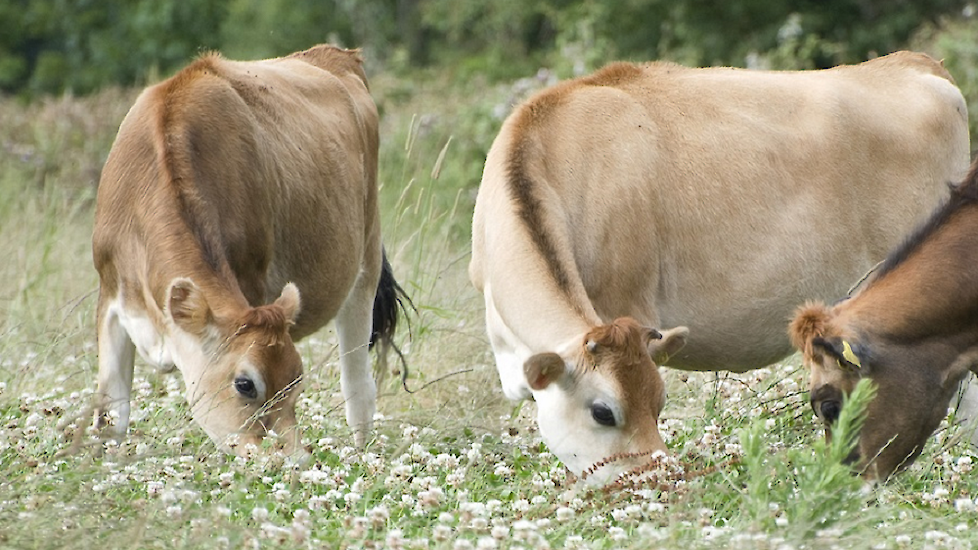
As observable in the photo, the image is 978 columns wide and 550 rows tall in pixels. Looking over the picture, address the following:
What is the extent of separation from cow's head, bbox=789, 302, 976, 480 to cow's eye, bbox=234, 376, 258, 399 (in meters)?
2.07

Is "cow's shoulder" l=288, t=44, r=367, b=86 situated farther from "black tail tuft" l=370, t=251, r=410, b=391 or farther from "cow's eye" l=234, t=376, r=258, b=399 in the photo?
"cow's eye" l=234, t=376, r=258, b=399

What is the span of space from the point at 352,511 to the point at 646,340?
1232mm

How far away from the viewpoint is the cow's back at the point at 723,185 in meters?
5.80

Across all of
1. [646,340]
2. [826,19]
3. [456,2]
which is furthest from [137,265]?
[456,2]

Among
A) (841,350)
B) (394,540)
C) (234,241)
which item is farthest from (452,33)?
(394,540)

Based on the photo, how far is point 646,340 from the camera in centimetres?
503

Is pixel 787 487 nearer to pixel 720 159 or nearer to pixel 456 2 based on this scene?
pixel 720 159

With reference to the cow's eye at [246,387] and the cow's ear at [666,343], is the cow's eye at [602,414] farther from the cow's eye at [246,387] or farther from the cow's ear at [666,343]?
the cow's eye at [246,387]

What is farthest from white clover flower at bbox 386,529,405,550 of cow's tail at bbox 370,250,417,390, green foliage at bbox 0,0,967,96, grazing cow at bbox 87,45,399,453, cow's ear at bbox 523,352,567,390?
green foliage at bbox 0,0,967,96

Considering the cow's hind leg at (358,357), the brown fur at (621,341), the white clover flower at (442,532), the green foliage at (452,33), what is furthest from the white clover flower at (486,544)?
the green foliage at (452,33)

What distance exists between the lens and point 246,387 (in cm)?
534

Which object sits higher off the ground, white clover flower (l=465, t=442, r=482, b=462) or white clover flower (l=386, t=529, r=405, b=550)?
white clover flower (l=386, t=529, r=405, b=550)

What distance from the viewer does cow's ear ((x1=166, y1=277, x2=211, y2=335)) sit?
5.23m

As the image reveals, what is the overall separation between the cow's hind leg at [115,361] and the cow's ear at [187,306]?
2.14ft
